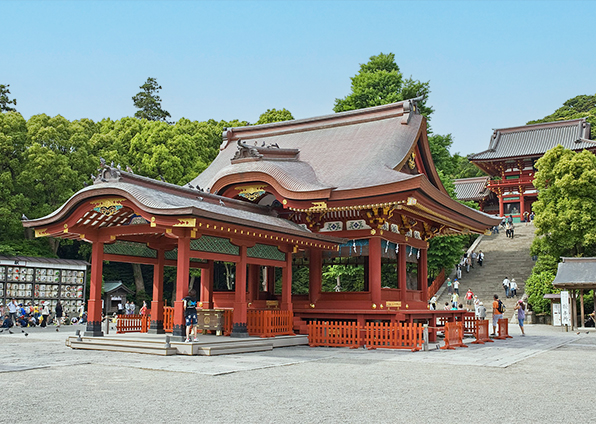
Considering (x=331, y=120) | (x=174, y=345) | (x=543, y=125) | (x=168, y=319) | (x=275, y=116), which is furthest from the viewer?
(x=543, y=125)

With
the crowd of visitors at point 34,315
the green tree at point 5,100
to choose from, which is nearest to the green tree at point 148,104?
the green tree at point 5,100

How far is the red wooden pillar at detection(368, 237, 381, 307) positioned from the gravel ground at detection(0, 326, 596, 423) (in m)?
3.35

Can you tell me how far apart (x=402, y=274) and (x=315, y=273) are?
2.79m

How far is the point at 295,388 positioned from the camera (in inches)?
326

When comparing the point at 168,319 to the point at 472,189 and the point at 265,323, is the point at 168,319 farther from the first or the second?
the point at 472,189

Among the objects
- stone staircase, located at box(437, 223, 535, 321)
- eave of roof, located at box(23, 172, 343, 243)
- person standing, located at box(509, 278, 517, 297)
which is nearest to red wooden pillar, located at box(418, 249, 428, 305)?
eave of roof, located at box(23, 172, 343, 243)

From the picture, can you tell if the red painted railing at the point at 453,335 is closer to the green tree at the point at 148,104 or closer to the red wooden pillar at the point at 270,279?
the red wooden pillar at the point at 270,279

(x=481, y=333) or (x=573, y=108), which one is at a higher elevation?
(x=573, y=108)

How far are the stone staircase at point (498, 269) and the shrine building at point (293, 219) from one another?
12443mm

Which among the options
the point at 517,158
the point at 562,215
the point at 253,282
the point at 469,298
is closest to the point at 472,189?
the point at 517,158

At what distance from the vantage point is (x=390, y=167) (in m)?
17.6

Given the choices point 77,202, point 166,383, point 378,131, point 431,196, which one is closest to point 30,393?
point 166,383

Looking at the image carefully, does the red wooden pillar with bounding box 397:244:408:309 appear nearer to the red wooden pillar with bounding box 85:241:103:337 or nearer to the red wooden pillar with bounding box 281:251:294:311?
the red wooden pillar with bounding box 281:251:294:311

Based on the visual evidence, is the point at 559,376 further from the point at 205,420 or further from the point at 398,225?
the point at 398,225
